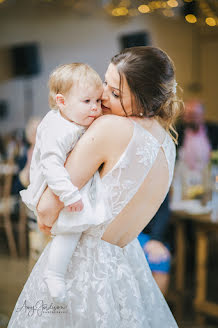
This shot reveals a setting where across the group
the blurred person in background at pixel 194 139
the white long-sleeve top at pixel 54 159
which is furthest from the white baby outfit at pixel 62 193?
the blurred person in background at pixel 194 139

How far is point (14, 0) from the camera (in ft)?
21.3

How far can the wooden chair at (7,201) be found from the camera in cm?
514

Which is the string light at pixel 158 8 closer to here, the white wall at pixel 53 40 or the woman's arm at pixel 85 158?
the white wall at pixel 53 40

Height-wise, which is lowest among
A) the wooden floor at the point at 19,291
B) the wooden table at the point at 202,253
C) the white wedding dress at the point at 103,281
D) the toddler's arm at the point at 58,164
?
the wooden floor at the point at 19,291

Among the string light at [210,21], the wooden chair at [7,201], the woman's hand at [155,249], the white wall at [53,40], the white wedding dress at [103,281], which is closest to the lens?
the white wedding dress at [103,281]

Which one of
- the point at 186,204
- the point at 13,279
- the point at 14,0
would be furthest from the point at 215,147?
the point at 14,0

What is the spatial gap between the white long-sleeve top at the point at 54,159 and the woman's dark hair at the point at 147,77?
20cm

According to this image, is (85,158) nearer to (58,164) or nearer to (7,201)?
(58,164)

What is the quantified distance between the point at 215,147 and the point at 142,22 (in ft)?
9.41

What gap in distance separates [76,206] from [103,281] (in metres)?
0.28

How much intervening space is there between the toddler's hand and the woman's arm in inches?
2.4

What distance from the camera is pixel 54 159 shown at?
1.29 metres

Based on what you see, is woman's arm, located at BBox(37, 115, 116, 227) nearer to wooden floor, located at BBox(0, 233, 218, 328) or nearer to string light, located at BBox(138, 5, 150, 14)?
wooden floor, located at BBox(0, 233, 218, 328)

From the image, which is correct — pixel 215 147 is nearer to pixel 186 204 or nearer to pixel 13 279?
pixel 186 204
